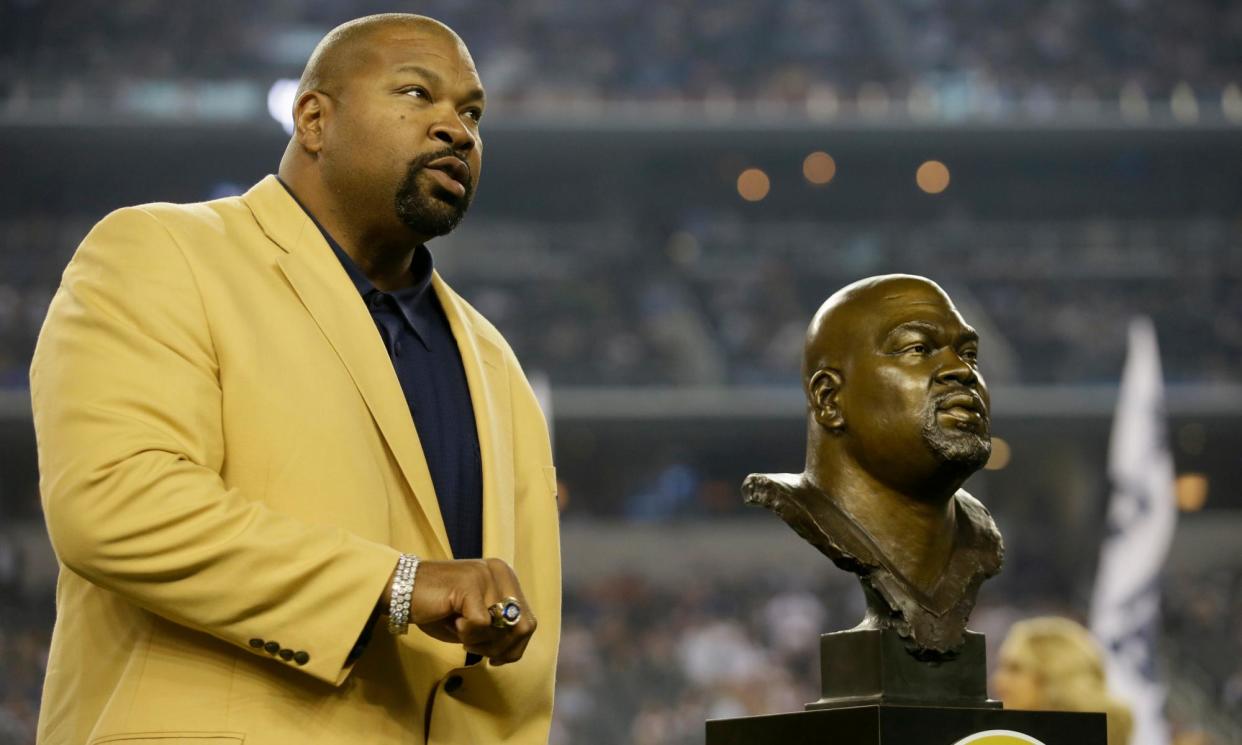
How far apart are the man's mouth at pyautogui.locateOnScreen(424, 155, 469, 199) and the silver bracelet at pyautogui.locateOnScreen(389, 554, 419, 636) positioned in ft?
1.77

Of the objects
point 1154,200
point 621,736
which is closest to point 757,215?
point 1154,200

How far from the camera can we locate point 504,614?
202cm

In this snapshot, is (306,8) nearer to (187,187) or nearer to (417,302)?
(187,187)

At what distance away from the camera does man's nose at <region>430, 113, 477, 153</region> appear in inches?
94.0

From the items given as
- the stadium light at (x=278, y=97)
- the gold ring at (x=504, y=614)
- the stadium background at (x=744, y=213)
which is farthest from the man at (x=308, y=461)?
the stadium light at (x=278, y=97)

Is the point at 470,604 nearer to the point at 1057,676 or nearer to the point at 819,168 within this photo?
the point at 1057,676

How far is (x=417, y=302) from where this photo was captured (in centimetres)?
254

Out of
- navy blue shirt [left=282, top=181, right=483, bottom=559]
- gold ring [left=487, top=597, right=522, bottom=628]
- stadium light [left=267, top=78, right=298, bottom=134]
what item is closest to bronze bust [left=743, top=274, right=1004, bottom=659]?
navy blue shirt [left=282, top=181, right=483, bottom=559]

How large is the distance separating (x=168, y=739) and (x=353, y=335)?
0.55 m

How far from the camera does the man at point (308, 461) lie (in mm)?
2086

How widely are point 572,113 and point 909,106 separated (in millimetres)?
3882

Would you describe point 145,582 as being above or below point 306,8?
below

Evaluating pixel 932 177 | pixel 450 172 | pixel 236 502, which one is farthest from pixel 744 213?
pixel 236 502

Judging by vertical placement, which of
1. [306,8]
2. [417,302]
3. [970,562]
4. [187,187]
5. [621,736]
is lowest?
[970,562]
